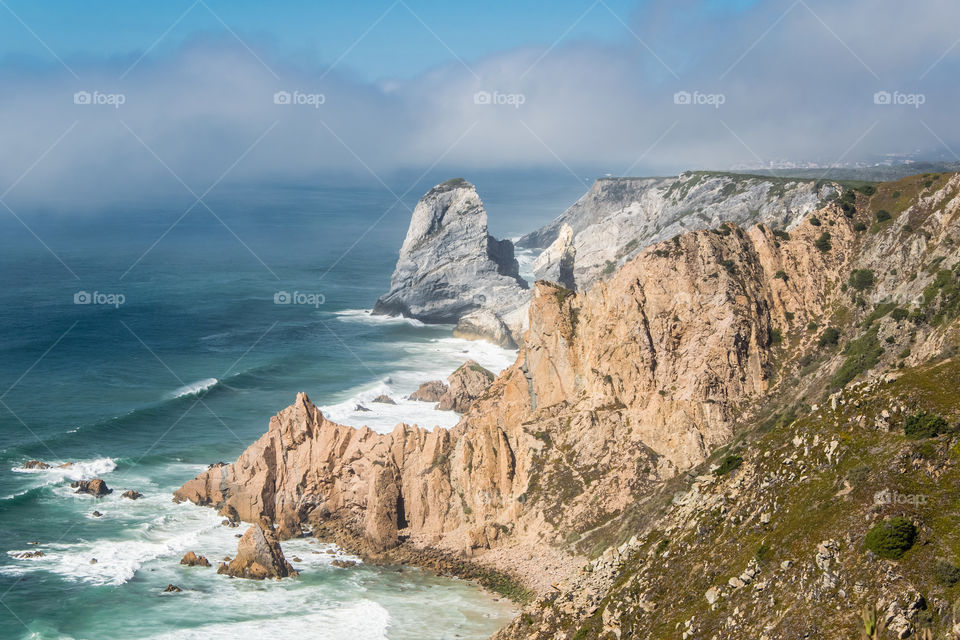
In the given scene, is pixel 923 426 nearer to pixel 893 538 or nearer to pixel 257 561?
pixel 893 538

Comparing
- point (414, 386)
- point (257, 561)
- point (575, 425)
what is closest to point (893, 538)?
point (575, 425)

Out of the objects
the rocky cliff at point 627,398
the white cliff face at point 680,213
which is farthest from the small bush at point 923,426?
the white cliff face at point 680,213

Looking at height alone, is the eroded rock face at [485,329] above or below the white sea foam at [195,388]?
above

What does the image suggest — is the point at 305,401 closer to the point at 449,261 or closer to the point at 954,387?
the point at 954,387

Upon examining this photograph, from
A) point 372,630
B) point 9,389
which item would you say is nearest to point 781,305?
point 372,630

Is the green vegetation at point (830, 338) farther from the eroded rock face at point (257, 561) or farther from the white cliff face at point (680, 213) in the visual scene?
the white cliff face at point (680, 213)
